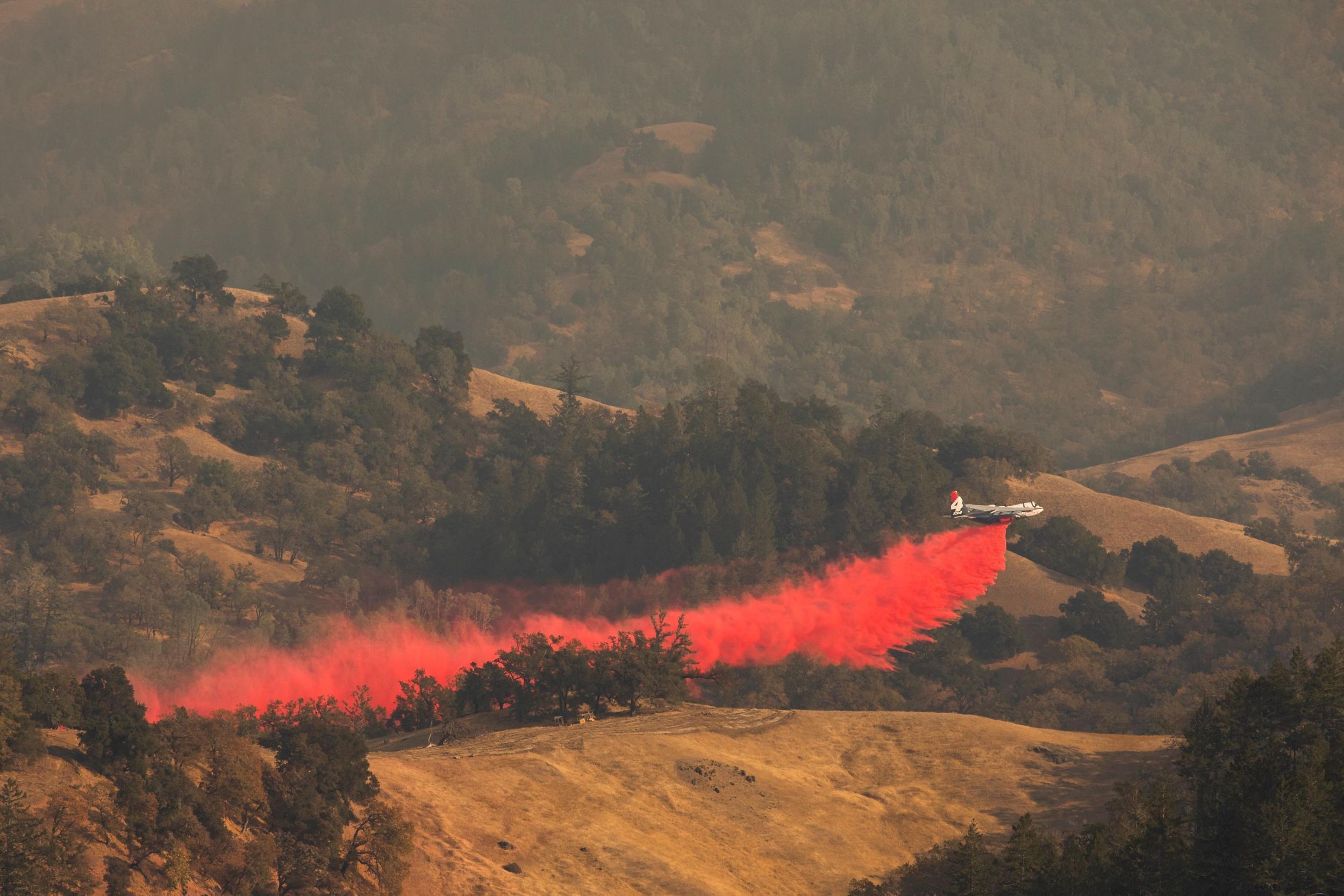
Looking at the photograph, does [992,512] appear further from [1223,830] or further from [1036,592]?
[1223,830]

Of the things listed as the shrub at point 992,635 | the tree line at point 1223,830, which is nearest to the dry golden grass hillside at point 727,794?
the tree line at point 1223,830

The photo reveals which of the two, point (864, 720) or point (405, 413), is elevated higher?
point (405, 413)

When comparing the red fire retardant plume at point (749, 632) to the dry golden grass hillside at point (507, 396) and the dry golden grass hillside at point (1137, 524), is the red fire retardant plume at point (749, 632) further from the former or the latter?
the dry golden grass hillside at point (507, 396)

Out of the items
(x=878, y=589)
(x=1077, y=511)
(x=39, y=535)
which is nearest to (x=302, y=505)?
(x=39, y=535)

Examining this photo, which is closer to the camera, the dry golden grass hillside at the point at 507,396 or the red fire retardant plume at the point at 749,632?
the red fire retardant plume at the point at 749,632

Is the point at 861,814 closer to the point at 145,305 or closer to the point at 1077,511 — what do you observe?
the point at 1077,511

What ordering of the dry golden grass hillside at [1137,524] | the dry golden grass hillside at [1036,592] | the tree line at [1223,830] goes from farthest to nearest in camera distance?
the dry golden grass hillside at [1137,524] < the dry golden grass hillside at [1036,592] < the tree line at [1223,830]

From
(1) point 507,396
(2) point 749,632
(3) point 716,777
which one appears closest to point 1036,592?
(2) point 749,632
